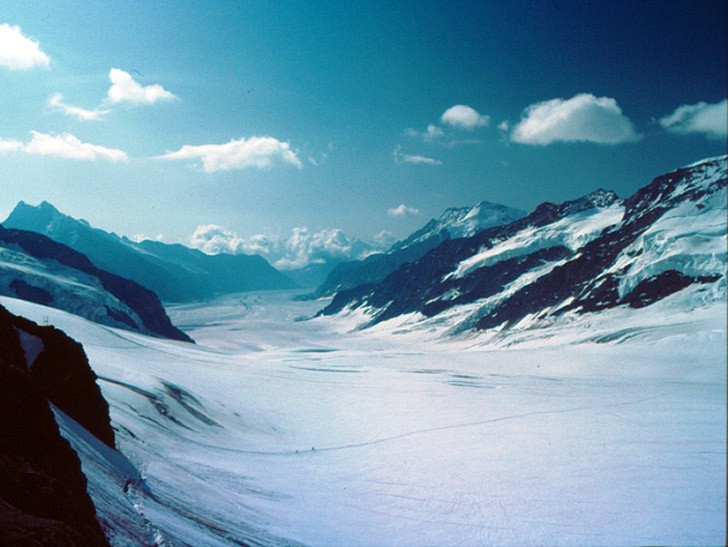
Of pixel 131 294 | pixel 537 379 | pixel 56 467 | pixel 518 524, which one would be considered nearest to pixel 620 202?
pixel 537 379

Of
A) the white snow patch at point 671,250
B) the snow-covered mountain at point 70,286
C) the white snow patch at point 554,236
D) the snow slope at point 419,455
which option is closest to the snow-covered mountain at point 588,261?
the white snow patch at point 671,250

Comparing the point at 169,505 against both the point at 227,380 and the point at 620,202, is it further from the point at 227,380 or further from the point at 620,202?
the point at 620,202

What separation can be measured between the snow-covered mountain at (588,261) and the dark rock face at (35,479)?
7.73 m

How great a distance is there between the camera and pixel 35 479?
679 cm

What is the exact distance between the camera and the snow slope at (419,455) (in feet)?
28.9

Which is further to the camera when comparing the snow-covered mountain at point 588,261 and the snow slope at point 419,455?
the snow-covered mountain at point 588,261

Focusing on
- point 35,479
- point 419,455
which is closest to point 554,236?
point 419,455

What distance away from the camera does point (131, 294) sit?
393 feet

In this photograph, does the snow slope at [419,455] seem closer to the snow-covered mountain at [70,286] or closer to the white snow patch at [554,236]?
the snow-covered mountain at [70,286]

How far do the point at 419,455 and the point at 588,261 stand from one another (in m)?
107

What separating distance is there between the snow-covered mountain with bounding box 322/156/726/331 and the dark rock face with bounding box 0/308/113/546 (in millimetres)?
7733

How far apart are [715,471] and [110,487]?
39.6 feet

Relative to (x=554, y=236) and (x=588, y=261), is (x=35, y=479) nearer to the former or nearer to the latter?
(x=588, y=261)

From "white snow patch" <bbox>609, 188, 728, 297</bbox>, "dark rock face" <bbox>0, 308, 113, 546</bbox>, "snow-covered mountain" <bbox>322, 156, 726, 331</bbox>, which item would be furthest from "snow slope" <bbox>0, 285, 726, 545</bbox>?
"white snow patch" <bbox>609, 188, 728, 297</bbox>
